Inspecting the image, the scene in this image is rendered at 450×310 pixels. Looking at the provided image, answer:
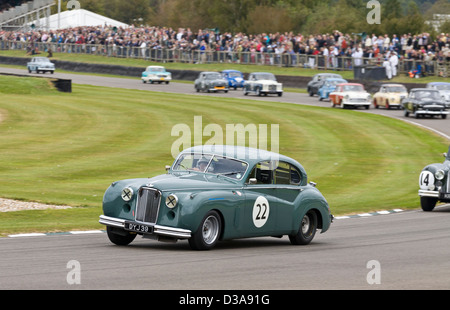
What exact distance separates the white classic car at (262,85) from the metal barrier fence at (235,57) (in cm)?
533

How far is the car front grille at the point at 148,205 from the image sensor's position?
→ 10812 millimetres

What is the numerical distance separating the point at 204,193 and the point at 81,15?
92.1 m

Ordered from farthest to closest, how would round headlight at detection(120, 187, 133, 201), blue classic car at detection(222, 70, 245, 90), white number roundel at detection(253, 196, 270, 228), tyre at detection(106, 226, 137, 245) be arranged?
blue classic car at detection(222, 70, 245, 90)
white number roundel at detection(253, 196, 270, 228)
tyre at detection(106, 226, 137, 245)
round headlight at detection(120, 187, 133, 201)

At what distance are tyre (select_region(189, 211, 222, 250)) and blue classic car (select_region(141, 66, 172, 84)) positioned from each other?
48.5m

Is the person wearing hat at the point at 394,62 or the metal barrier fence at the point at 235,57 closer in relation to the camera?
the metal barrier fence at the point at 235,57

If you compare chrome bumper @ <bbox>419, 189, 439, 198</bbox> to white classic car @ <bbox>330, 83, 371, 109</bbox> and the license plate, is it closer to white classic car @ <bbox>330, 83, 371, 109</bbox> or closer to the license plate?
the license plate

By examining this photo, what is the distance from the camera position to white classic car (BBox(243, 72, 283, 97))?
50656 millimetres

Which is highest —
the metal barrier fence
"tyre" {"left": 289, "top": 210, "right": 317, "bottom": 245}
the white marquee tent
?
the white marquee tent

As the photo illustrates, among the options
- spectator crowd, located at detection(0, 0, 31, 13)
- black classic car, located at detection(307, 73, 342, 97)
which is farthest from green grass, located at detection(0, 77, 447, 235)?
spectator crowd, located at detection(0, 0, 31, 13)

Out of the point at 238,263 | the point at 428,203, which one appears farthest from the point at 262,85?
the point at 238,263
